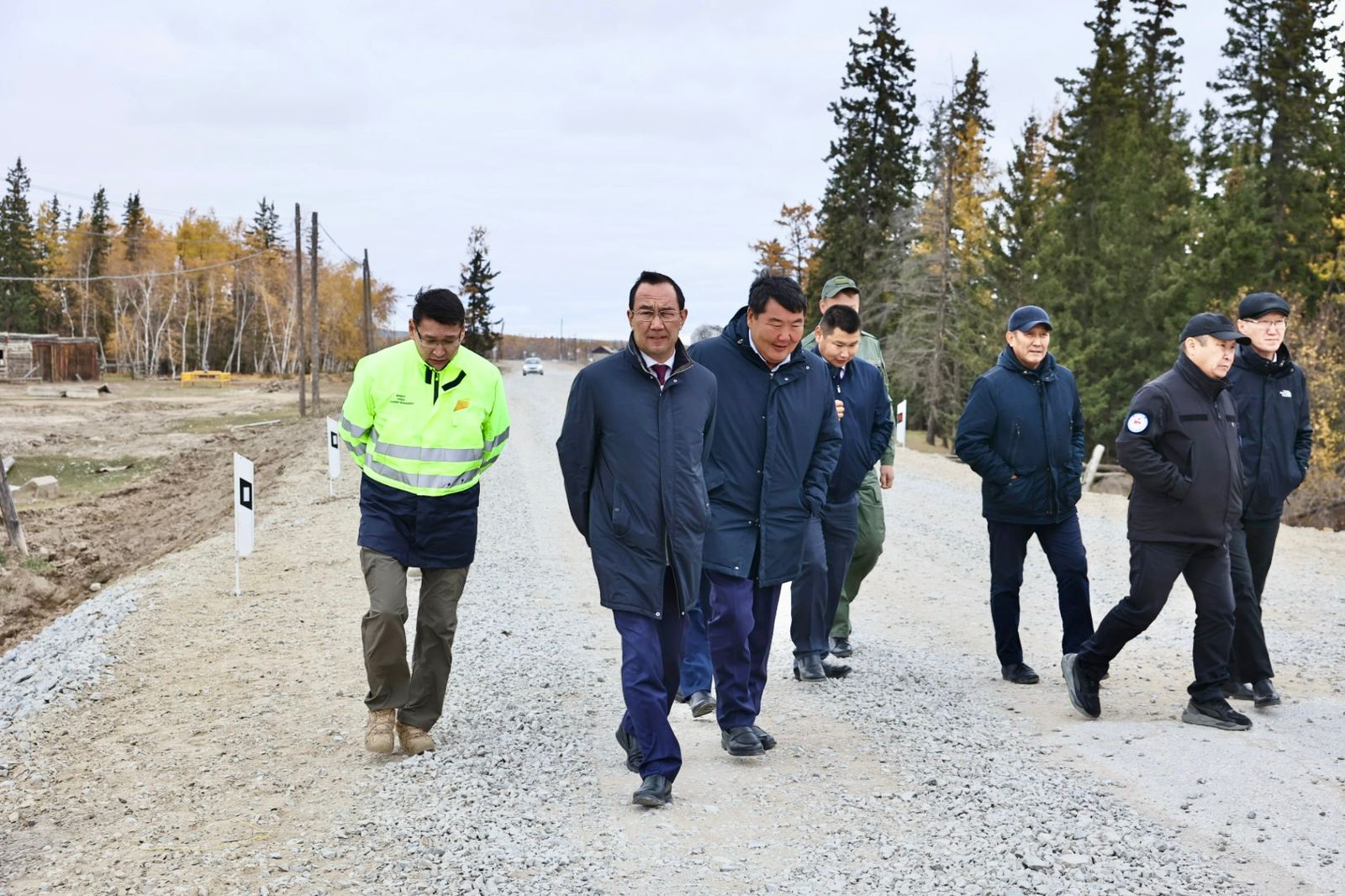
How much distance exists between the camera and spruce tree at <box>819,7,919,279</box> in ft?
156

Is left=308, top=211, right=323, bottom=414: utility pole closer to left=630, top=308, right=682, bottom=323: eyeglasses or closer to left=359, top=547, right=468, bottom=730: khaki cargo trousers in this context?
left=359, top=547, right=468, bottom=730: khaki cargo trousers

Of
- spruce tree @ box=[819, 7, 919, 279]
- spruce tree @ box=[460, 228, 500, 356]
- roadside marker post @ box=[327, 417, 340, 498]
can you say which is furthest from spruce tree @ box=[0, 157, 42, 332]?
roadside marker post @ box=[327, 417, 340, 498]

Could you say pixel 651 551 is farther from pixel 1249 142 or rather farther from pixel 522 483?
pixel 1249 142

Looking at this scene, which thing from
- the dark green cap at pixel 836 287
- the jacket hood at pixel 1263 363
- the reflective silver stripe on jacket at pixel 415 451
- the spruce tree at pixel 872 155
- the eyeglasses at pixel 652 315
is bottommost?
the reflective silver stripe on jacket at pixel 415 451

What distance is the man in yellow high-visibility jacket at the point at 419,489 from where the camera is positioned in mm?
5672

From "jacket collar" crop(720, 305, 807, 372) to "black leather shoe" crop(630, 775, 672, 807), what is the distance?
198 centimetres

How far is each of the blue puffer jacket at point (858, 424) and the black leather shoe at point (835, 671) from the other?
1.02m

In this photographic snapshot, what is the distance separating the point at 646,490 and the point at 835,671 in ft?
9.10

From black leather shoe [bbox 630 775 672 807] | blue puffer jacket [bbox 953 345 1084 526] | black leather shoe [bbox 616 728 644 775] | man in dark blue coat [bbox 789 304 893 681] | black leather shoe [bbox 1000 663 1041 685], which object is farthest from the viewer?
black leather shoe [bbox 1000 663 1041 685]

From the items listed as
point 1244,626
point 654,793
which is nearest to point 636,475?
point 654,793

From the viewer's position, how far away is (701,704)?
647 cm

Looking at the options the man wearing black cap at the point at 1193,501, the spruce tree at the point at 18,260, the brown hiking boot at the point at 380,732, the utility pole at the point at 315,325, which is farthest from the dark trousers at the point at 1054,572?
the spruce tree at the point at 18,260

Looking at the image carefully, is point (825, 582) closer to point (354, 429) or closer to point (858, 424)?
point (858, 424)

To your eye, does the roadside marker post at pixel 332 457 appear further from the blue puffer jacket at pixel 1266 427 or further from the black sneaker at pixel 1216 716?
the black sneaker at pixel 1216 716
